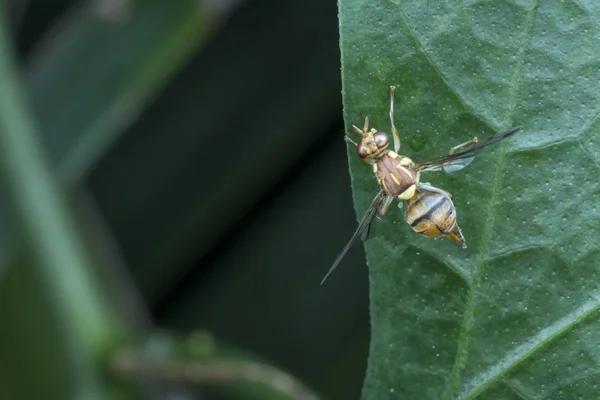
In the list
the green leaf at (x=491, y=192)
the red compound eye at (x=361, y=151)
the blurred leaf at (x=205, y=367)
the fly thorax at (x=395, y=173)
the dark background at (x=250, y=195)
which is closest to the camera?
the green leaf at (x=491, y=192)

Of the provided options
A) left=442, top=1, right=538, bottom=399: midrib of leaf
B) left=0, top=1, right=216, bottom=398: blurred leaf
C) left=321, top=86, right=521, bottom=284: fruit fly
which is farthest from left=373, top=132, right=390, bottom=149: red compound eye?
left=0, top=1, right=216, bottom=398: blurred leaf

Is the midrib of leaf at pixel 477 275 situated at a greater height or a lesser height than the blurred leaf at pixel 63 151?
lesser

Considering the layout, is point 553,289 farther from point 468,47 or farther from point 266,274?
point 266,274

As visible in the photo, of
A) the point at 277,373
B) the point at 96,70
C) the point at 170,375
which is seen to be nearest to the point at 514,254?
the point at 277,373

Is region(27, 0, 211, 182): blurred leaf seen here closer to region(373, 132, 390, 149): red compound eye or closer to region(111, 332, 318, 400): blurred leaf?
region(111, 332, 318, 400): blurred leaf

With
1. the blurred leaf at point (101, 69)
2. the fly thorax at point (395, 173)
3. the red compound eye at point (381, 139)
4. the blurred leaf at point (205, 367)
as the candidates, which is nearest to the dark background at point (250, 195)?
the blurred leaf at point (101, 69)

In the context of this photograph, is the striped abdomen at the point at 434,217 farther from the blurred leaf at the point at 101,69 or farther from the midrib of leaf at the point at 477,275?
the blurred leaf at the point at 101,69

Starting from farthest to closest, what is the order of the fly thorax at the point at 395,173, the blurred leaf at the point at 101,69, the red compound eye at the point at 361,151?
the blurred leaf at the point at 101,69 → the fly thorax at the point at 395,173 → the red compound eye at the point at 361,151
